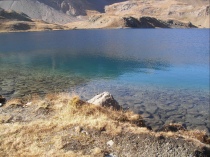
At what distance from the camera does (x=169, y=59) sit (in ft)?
196

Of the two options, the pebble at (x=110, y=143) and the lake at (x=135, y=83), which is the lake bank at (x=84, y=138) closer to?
the pebble at (x=110, y=143)

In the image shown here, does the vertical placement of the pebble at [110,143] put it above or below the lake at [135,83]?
above

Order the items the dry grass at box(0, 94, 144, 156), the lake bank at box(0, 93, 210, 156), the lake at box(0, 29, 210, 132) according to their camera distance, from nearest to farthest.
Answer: the dry grass at box(0, 94, 144, 156) → the lake bank at box(0, 93, 210, 156) → the lake at box(0, 29, 210, 132)

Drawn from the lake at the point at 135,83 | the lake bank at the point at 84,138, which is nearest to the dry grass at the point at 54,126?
the lake bank at the point at 84,138

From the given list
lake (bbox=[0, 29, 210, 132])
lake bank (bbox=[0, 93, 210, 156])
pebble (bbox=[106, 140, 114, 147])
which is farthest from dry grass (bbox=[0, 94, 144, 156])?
lake (bbox=[0, 29, 210, 132])

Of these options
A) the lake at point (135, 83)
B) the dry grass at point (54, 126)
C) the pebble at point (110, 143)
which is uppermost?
the dry grass at point (54, 126)

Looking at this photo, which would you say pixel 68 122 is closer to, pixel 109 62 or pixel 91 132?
pixel 91 132

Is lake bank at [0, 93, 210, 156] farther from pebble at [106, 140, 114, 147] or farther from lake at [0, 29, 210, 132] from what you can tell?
lake at [0, 29, 210, 132]

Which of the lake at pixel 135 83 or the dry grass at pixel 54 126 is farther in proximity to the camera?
the lake at pixel 135 83

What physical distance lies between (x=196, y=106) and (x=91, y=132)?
1714cm

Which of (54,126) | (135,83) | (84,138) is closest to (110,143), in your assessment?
(84,138)

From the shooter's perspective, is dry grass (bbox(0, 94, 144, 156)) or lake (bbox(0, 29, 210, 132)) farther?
lake (bbox(0, 29, 210, 132))

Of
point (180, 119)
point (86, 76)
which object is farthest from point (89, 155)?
point (86, 76)

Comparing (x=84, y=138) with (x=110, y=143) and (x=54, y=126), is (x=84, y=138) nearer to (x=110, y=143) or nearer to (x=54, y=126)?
(x=110, y=143)
